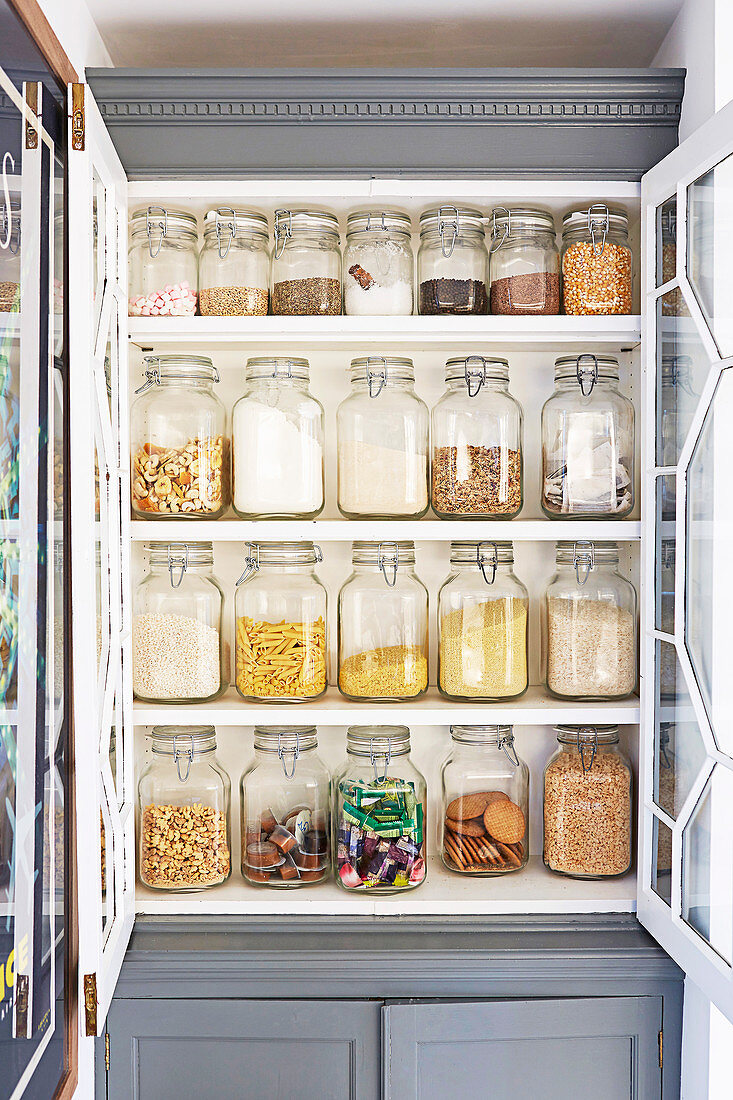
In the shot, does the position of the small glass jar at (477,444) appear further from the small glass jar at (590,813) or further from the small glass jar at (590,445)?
the small glass jar at (590,813)

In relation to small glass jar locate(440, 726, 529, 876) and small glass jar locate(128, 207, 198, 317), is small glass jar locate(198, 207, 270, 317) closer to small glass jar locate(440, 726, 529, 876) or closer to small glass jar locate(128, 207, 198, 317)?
small glass jar locate(128, 207, 198, 317)

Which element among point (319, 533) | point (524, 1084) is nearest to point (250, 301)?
point (319, 533)

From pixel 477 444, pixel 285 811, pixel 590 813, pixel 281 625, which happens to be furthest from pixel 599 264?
pixel 285 811

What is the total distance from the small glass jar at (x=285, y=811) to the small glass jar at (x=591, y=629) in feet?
1.63

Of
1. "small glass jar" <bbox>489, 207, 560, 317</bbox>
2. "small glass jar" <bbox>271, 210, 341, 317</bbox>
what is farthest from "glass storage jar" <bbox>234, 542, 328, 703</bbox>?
"small glass jar" <bbox>489, 207, 560, 317</bbox>

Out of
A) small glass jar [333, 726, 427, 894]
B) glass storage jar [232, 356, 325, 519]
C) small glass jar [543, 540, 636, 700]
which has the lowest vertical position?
small glass jar [333, 726, 427, 894]

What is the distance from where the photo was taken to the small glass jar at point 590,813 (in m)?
1.67

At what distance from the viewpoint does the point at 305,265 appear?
5.43 feet

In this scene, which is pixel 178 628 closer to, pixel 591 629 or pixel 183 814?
Result: pixel 183 814

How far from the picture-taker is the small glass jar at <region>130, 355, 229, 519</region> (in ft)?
5.30

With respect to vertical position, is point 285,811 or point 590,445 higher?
point 590,445

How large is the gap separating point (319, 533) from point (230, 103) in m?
0.76

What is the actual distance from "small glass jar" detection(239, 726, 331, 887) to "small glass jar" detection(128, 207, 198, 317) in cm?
81

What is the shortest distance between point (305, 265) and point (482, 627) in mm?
759
